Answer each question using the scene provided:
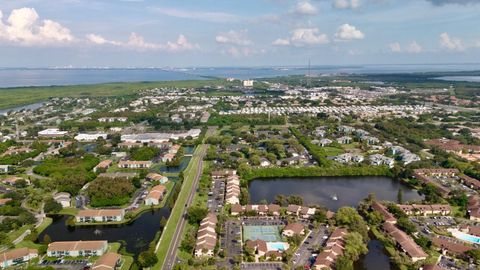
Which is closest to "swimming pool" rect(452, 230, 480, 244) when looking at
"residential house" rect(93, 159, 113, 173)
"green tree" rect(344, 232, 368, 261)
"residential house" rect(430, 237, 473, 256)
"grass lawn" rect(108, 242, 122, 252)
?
"residential house" rect(430, 237, 473, 256)

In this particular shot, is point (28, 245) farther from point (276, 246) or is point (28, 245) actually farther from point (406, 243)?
point (406, 243)

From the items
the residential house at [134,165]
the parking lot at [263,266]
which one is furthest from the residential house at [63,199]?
the parking lot at [263,266]

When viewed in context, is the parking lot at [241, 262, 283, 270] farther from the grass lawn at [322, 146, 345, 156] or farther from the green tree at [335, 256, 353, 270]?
the grass lawn at [322, 146, 345, 156]

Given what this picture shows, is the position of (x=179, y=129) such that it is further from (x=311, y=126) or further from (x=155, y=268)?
→ (x=155, y=268)

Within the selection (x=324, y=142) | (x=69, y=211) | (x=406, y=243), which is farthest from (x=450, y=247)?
(x=324, y=142)

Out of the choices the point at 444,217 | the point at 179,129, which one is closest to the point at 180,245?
the point at 444,217

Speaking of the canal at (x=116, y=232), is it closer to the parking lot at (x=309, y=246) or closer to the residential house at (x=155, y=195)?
the residential house at (x=155, y=195)

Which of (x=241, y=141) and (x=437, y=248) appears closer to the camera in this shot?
(x=437, y=248)
